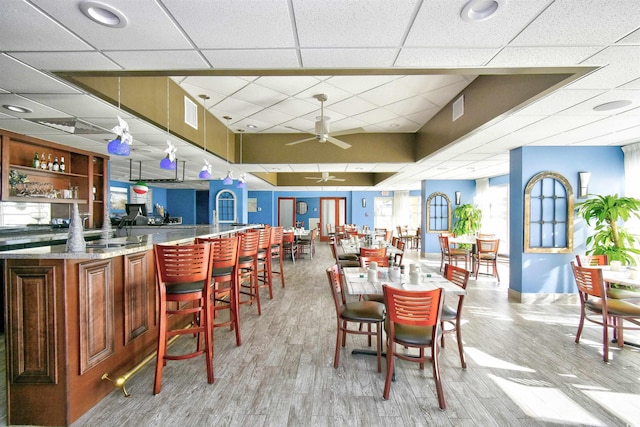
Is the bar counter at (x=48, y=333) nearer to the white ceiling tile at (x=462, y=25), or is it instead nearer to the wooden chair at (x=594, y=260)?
the white ceiling tile at (x=462, y=25)

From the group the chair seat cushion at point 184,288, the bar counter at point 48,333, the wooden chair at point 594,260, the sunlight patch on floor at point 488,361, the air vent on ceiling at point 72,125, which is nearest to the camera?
the bar counter at point 48,333

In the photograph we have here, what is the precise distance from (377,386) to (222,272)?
187cm

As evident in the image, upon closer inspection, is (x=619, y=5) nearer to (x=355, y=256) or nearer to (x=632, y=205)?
(x=632, y=205)

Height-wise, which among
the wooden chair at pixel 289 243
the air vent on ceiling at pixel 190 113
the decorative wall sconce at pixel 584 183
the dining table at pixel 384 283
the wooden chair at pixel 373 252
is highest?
the air vent on ceiling at pixel 190 113

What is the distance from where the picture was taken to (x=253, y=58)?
234 centimetres

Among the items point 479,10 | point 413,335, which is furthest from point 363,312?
point 479,10

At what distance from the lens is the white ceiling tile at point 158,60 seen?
2.29 meters

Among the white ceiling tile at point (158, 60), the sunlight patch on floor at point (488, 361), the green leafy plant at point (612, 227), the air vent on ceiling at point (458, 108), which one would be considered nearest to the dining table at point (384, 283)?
the sunlight patch on floor at point (488, 361)

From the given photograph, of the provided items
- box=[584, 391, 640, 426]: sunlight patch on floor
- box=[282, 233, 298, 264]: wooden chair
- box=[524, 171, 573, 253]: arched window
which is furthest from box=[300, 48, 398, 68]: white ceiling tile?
box=[282, 233, 298, 264]: wooden chair

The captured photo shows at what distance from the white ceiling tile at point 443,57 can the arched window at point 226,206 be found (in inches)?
320

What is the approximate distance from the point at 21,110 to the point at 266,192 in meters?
11.3

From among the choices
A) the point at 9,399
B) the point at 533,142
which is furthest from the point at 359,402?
the point at 533,142

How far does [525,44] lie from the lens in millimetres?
2102

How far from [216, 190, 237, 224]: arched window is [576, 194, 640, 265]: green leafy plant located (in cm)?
862
